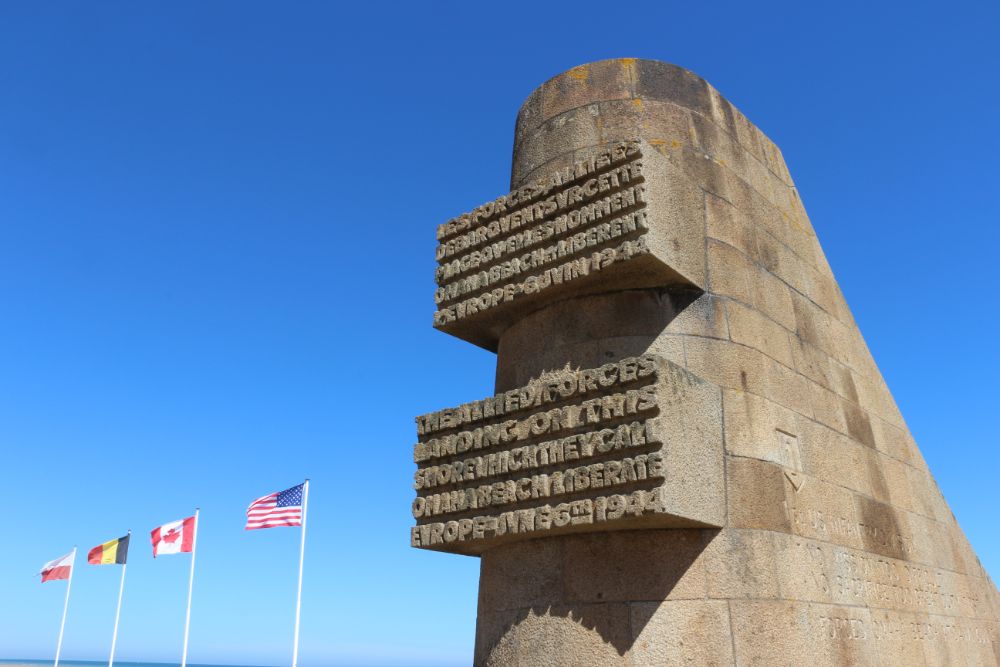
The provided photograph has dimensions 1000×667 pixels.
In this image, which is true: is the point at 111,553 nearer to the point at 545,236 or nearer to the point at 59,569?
the point at 59,569

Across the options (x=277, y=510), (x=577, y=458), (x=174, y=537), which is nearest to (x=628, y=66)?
(x=577, y=458)

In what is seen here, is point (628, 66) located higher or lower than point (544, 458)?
higher

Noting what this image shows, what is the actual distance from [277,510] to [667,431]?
1914 centimetres

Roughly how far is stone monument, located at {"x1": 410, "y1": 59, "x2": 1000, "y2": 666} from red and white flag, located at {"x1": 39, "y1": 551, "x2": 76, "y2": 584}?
2832cm

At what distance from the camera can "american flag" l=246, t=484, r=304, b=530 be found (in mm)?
22552

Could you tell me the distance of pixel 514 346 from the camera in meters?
7.91

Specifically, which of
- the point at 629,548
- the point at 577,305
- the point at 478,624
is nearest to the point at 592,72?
the point at 577,305

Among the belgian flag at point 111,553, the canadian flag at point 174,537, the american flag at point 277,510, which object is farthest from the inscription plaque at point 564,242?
the belgian flag at point 111,553

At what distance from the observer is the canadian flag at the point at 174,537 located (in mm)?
26312

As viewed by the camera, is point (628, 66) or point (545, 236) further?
point (628, 66)

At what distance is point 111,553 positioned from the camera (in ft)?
94.3

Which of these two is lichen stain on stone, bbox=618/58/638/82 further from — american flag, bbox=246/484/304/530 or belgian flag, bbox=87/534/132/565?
belgian flag, bbox=87/534/132/565

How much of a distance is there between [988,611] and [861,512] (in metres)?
3.19

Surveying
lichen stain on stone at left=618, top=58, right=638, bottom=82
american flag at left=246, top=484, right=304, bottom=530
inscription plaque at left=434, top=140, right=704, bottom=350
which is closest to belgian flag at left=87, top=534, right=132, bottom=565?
american flag at left=246, top=484, right=304, bottom=530
